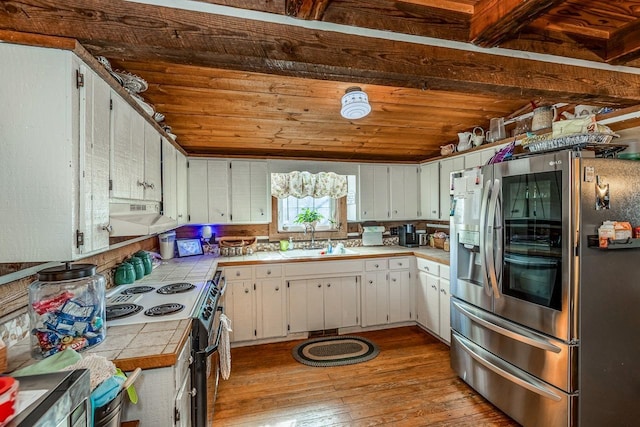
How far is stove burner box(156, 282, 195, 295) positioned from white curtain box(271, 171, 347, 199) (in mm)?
1742

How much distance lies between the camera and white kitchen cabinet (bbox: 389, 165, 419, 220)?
409 cm

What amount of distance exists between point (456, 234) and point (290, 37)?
196 centimetres

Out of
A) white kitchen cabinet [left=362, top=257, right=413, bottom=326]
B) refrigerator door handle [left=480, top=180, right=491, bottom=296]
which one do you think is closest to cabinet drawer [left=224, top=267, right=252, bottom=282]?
white kitchen cabinet [left=362, top=257, right=413, bottom=326]

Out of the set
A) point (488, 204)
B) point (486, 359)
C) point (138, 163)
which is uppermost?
point (138, 163)

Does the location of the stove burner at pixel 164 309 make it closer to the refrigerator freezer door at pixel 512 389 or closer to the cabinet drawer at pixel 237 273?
the cabinet drawer at pixel 237 273

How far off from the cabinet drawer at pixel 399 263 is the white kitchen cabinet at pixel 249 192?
154cm

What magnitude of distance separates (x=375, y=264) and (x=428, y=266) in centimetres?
58

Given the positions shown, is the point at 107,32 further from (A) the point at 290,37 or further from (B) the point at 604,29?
(B) the point at 604,29

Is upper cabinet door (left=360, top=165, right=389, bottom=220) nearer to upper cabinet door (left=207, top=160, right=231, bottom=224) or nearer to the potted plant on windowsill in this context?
the potted plant on windowsill

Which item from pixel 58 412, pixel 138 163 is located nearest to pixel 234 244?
pixel 138 163

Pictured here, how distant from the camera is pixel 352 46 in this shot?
1531 mm

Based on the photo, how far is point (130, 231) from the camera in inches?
62.9

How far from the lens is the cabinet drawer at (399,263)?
3.59 meters

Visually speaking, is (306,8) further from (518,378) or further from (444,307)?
(444,307)
